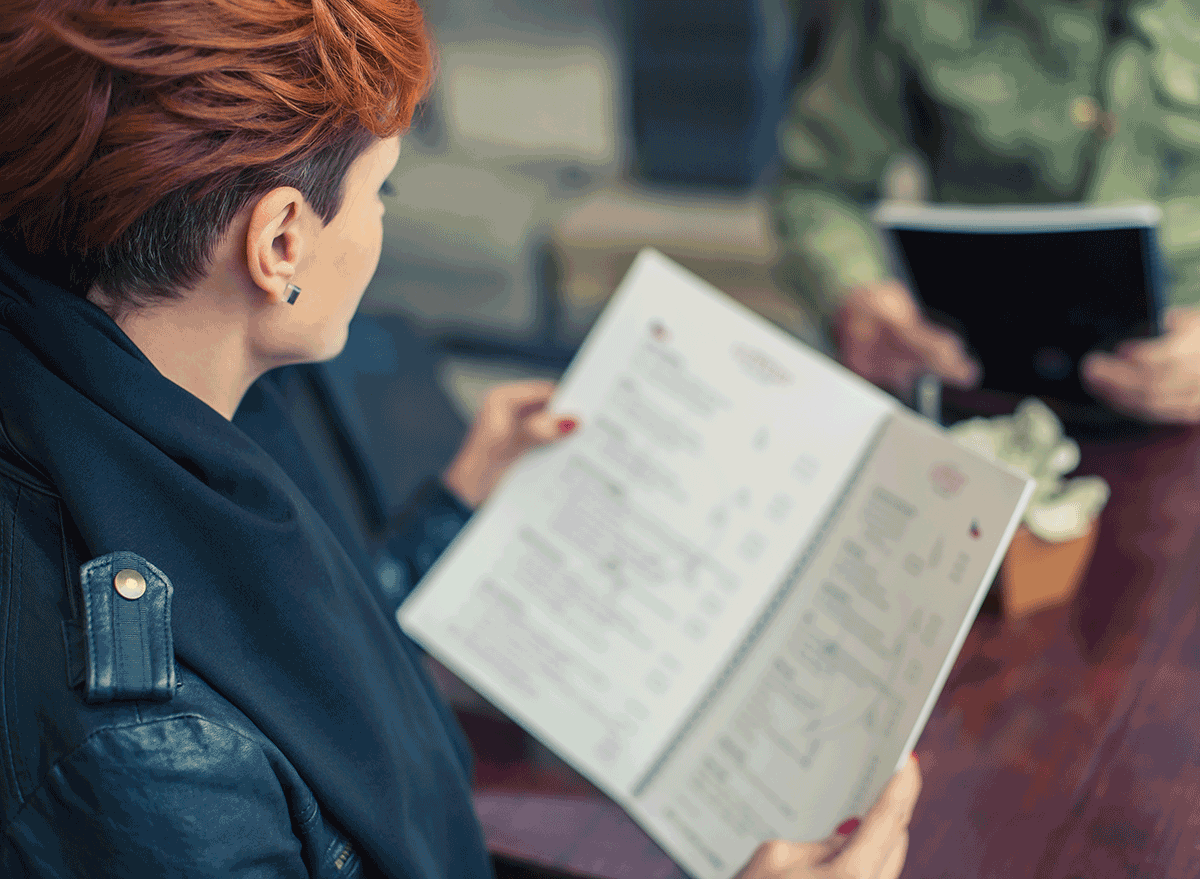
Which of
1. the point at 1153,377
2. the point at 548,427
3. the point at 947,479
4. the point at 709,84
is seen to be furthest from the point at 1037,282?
the point at 709,84

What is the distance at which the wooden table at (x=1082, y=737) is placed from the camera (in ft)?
2.12

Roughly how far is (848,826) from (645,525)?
0.31m

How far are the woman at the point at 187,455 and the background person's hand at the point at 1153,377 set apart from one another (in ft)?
2.37

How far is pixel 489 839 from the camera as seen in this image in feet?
2.44

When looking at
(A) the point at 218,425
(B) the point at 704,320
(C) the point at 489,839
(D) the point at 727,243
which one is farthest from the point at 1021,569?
(D) the point at 727,243

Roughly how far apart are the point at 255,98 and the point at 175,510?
0.24 metres

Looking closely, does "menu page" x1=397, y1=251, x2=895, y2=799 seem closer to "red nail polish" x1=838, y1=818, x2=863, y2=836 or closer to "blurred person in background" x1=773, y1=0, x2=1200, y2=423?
"red nail polish" x1=838, y1=818, x2=863, y2=836

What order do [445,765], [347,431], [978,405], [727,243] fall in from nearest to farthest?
[445,765] → [978,405] → [347,431] → [727,243]

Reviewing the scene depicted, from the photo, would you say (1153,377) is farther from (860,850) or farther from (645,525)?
(860,850)

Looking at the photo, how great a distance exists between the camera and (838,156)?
1495 millimetres

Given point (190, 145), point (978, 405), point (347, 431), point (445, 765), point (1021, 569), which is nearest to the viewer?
point (190, 145)

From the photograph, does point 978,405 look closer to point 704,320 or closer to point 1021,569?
point 1021,569

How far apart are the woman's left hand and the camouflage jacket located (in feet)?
2.26

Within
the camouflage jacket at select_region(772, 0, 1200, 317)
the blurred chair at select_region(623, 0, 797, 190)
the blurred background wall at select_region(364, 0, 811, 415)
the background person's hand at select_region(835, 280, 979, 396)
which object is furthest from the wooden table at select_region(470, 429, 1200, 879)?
the blurred chair at select_region(623, 0, 797, 190)
